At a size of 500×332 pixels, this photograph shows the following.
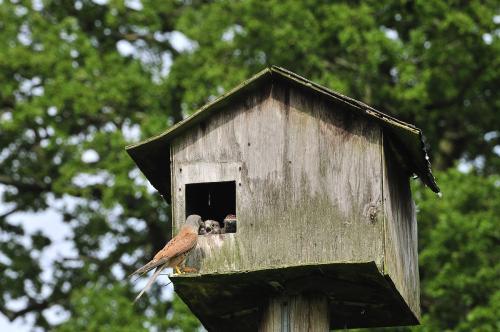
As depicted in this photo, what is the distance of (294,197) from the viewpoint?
10.6 metres

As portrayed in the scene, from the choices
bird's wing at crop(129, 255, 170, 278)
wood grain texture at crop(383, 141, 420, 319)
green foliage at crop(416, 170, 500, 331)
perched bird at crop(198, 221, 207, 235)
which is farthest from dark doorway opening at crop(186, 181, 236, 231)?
green foliage at crop(416, 170, 500, 331)

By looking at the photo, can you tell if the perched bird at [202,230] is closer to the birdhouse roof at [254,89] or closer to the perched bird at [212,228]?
the perched bird at [212,228]

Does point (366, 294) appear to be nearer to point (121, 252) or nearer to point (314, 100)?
point (314, 100)

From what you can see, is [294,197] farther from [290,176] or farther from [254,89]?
[254,89]

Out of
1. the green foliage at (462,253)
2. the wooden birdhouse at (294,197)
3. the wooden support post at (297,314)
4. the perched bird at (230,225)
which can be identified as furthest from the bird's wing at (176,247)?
the green foliage at (462,253)

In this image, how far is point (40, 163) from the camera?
956 inches

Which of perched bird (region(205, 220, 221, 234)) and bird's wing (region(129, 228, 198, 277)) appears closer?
bird's wing (region(129, 228, 198, 277))

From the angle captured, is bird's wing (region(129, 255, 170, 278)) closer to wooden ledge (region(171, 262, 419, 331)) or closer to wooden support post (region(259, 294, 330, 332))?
wooden ledge (region(171, 262, 419, 331))

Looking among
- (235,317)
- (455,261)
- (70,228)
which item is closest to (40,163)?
(70,228)

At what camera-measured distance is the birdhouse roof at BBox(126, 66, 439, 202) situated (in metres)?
10.6

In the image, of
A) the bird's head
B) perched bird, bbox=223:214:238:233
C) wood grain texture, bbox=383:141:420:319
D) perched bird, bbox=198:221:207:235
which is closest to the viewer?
wood grain texture, bbox=383:141:420:319

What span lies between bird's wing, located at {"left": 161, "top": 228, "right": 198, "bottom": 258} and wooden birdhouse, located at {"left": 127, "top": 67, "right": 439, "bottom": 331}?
0.53 feet

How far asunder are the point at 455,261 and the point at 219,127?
30.0 feet

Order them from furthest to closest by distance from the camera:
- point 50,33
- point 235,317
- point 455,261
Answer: point 50,33, point 455,261, point 235,317
